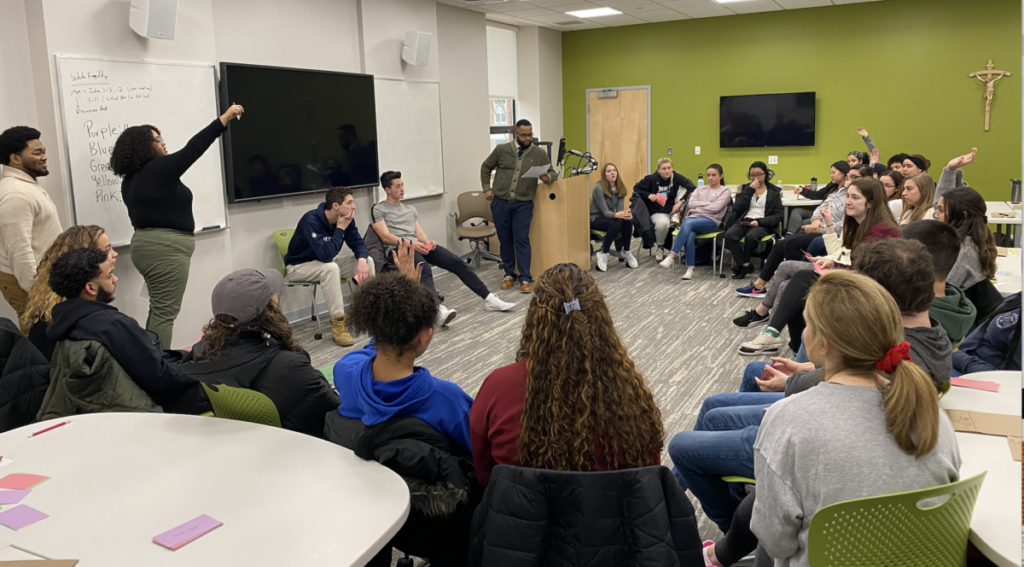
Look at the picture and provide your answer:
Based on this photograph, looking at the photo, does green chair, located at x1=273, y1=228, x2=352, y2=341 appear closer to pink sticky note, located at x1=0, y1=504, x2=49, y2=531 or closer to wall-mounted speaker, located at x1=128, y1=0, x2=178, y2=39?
wall-mounted speaker, located at x1=128, y1=0, x2=178, y2=39

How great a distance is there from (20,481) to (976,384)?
2.58 meters

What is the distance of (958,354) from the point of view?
8.73 feet

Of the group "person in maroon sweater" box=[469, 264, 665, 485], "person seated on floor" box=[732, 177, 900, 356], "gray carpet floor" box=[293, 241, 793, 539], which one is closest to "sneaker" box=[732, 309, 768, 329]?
"gray carpet floor" box=[293, 241, 793, 539]

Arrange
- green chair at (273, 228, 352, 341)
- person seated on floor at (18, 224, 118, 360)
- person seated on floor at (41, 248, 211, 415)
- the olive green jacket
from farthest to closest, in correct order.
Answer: the olive green jacket
green chair at (273, 228, 352, 341)
person seated on floor at (18, 224, 118, 360)
person seated on floor at (41, 248, 211, 415)

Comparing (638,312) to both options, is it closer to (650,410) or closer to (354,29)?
(354,29)

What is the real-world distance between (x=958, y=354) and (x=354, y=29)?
5.27m

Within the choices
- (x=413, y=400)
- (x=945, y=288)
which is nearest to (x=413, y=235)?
(x=945, y=288)

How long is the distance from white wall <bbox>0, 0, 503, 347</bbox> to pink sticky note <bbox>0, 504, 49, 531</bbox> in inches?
119

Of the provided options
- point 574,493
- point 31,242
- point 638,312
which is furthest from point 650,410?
point 638,312

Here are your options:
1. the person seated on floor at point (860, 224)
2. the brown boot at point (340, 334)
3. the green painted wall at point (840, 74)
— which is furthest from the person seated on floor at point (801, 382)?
the green painted wall at point (840, 74)

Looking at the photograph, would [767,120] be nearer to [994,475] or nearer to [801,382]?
[801,382]

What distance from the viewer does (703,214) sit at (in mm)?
7246

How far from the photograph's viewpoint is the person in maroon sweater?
5.30 ft

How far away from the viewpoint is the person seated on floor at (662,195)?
304 inches
